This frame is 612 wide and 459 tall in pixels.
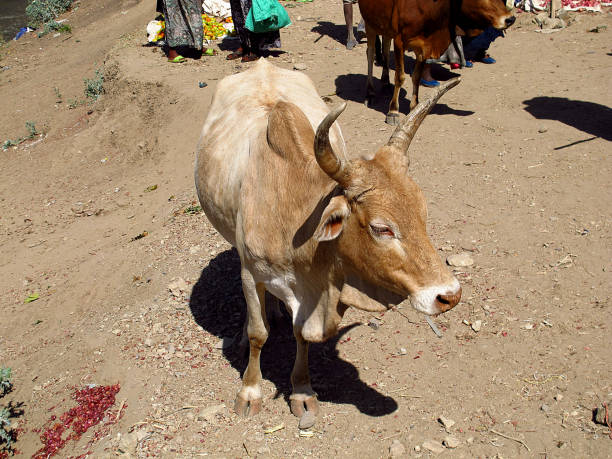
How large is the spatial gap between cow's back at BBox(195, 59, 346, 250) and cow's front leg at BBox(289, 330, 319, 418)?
3.20 feet

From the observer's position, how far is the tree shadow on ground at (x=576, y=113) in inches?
271

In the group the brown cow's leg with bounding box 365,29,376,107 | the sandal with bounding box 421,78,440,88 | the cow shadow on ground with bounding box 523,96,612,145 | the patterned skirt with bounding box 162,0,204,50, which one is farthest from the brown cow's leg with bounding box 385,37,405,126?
the patterned skirt with bounding box 162,0,204,50

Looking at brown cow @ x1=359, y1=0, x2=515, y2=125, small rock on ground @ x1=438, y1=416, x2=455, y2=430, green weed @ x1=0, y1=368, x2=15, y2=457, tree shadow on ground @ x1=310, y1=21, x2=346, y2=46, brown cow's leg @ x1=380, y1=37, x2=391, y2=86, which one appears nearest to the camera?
small rock on ground @ x1=438, y1=416, x2=455, y2=430

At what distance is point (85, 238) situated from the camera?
7.03 meters

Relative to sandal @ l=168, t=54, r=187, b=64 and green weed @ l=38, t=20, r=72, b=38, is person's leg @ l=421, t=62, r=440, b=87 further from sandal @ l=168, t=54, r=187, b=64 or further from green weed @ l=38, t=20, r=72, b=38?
green weed @ l=38, t=20, r=72, b=38

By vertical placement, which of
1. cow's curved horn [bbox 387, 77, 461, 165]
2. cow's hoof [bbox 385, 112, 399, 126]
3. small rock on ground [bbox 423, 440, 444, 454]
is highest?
cow's curved horn [bbox 387, 77, 461, 165]

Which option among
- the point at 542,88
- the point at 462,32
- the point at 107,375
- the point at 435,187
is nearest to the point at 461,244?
the point at 435,187

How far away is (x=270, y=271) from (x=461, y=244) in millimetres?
2464

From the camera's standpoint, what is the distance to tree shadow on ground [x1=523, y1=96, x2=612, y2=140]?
6891 mm

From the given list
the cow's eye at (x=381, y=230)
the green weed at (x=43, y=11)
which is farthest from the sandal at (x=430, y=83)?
the green weed at (x=43, y=11)

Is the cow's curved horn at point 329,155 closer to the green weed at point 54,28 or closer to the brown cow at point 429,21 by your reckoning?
the brown cow at point 429,21

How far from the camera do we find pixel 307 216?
10.2ft

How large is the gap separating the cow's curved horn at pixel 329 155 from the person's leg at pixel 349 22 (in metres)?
8.67

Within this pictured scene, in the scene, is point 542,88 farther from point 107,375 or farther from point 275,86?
point 107,375
